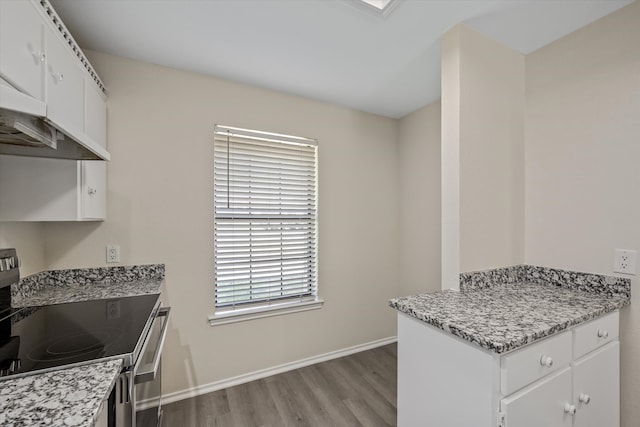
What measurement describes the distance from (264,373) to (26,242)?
184 centimetres

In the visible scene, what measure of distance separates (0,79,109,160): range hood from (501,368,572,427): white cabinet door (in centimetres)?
182

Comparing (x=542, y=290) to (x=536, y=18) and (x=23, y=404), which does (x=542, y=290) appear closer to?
(x=536, y=18)

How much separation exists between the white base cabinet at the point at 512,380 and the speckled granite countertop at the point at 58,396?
1.17 m

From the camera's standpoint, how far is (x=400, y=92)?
241cm

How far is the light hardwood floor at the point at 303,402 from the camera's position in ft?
5.89

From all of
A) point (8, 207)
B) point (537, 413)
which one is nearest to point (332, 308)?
point (537, 413)

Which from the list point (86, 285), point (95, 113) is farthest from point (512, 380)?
point (95, 113)

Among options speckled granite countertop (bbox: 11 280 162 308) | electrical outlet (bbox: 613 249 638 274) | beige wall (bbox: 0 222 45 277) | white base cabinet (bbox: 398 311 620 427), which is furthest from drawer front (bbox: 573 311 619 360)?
beige wall (bbox: 0 222 45 277)

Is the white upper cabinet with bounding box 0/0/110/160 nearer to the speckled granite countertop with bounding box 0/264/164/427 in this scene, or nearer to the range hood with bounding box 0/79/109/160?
the range hood with bounding box 0/79/109/160

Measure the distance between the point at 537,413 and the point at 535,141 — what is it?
1617 mm

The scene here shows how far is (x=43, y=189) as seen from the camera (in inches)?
53.7

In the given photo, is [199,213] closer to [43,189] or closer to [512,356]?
[43,189]

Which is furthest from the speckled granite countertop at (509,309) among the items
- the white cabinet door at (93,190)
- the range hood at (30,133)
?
the white cabinet door at (93,190)

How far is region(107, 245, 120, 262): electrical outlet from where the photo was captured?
5.96ft
